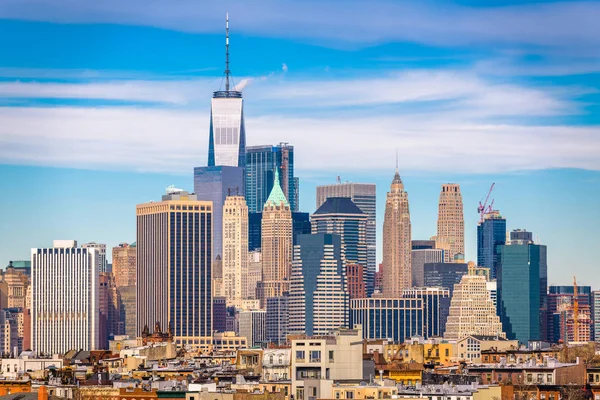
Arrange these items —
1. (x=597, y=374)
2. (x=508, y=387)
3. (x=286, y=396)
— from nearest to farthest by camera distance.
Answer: (x=286, y=396) < (x=508, y=387) < (x=597, y=374)

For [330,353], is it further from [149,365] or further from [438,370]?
[149,365]

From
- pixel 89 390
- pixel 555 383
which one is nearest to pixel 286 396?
pixel 89 390

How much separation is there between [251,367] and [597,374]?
1106 inches

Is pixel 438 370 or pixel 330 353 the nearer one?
pixel 330 353

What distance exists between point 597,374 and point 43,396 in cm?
4679

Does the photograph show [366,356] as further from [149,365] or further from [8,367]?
[8,367]

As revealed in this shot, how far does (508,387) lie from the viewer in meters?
135

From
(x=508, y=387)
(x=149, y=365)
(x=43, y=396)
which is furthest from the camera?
(x=149, y=365)

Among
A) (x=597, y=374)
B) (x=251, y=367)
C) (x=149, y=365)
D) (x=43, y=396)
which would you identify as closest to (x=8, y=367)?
(x=149, y=365)

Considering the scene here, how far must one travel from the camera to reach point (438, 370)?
164000 mm

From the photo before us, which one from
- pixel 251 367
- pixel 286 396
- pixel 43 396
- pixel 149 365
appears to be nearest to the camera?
pixel 43 396

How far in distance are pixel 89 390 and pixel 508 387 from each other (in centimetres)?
2613

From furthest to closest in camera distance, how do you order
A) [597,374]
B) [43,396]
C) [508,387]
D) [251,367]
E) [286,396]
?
[251,367], [597,374], [508,387], [286,396], [43,396]

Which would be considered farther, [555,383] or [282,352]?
[282,352]
